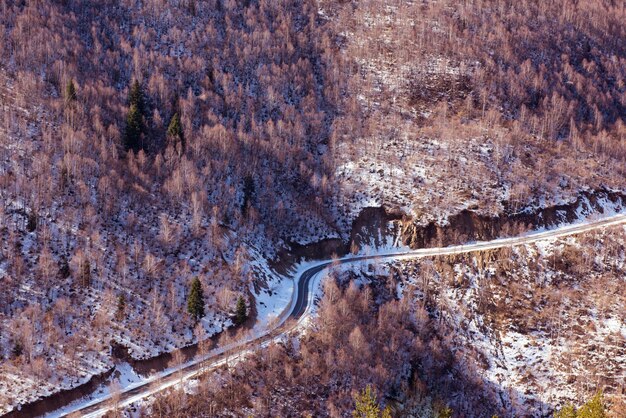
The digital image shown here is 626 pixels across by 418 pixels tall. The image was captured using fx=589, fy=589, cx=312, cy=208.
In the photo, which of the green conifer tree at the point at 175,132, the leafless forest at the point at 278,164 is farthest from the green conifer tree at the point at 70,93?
the green conifer tree at the point at 175,132

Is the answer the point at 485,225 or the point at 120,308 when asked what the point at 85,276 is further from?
the point at 485,225

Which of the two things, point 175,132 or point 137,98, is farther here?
point 137,98

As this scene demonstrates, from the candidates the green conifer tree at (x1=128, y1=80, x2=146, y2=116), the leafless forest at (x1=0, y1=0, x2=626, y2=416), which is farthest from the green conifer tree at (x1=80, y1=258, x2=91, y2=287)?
the green conifer tree at (x1=128, y1=80, x2=146, y2=116)

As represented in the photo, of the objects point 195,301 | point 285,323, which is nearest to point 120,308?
point 195,301

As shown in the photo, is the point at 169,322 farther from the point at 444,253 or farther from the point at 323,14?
the point at 323,14

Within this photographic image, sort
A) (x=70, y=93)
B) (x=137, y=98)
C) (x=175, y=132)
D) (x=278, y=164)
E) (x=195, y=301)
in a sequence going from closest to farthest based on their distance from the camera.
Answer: (x=195, y=301) → (x=70, y=93) → (x=175, y=132) → (x=137, y=98) → (x=278, y=164)

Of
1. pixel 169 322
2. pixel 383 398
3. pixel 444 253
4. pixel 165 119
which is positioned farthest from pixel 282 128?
pixel 383 398
